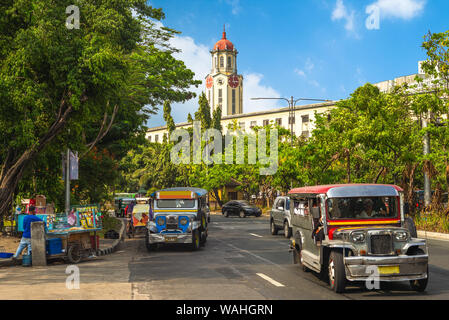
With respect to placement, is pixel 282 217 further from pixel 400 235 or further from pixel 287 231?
pixel 400 235

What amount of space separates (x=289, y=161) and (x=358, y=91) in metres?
11.4

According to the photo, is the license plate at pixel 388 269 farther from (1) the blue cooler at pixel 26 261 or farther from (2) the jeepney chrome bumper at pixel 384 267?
(1) the blue cooler at pixel 26 261

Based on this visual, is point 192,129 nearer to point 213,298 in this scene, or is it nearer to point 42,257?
point 42,257

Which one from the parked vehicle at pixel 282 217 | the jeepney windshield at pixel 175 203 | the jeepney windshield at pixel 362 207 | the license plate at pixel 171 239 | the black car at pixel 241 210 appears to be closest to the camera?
the jeepney windshield at pixel 362 207

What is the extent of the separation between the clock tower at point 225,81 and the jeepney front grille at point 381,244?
128 meters

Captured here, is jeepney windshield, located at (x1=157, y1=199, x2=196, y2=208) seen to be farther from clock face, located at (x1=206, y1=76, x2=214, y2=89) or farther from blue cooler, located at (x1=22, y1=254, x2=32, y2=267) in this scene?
clock face, located at (x1=206, y1=76, x2=214, y2=89)

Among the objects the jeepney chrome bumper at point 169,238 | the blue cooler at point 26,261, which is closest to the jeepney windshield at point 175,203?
the jeepney chrome bumper at point 169,238

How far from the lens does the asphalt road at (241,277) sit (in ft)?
33.7

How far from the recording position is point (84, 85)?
1561cm

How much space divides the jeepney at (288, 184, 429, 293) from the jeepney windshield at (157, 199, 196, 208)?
7.62 m

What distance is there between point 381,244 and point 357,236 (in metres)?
0.49

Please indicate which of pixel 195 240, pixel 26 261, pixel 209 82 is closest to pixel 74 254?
pixel 26 261

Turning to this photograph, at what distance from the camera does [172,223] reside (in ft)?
65.4
